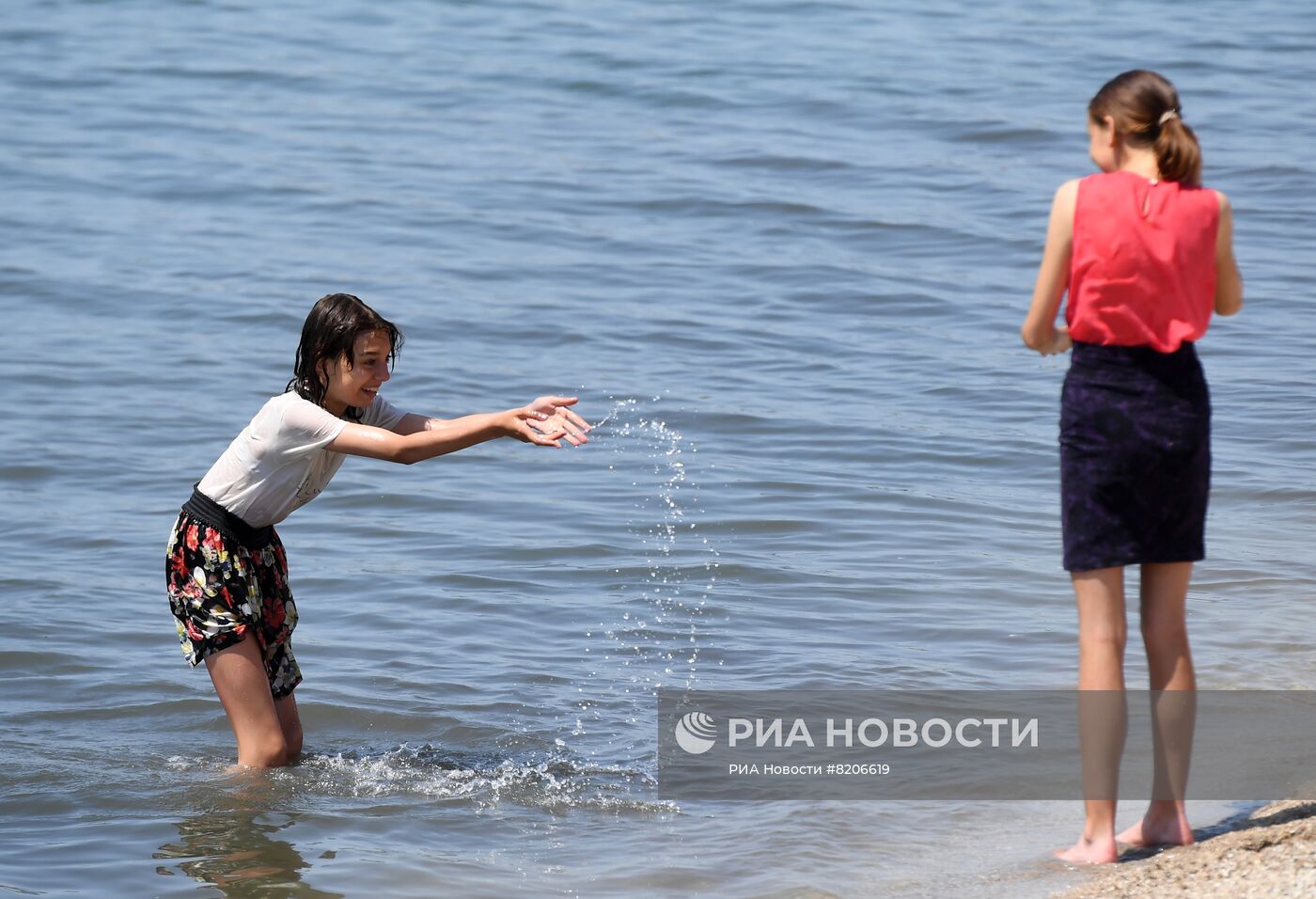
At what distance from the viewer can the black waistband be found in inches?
209

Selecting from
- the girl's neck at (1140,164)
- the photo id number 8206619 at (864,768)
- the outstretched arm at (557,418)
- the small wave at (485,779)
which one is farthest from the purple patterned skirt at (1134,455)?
the small wave at (485,779)

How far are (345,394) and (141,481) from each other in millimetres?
4155

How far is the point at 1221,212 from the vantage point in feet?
13.1

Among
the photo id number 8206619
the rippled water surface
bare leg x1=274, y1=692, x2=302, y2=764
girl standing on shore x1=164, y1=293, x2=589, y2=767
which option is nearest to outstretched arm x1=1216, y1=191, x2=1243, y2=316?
the rippled water surface

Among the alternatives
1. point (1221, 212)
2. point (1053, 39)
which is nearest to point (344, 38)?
point (1053, 39)

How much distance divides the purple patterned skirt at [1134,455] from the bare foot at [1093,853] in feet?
2.36

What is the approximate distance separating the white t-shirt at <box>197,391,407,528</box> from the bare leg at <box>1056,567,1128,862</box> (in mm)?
2178

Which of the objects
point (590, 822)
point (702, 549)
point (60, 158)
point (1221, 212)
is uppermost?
point (60, 158)

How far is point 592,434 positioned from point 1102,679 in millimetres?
5735

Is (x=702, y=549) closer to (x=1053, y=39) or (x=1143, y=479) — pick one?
(x=1143, y=479)

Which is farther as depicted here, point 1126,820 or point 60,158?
point 60,158

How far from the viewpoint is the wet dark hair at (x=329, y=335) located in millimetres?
5160

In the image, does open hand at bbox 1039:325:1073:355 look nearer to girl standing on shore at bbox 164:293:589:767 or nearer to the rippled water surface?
the rippled water surface

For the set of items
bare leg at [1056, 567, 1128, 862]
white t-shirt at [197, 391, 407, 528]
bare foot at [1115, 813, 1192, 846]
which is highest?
white t-shirt at [197, 391, 407, 528]
